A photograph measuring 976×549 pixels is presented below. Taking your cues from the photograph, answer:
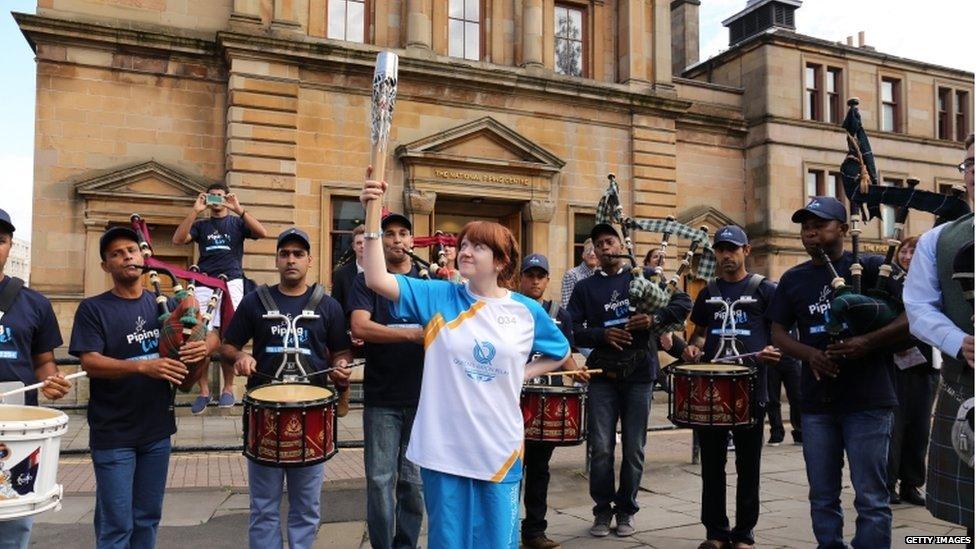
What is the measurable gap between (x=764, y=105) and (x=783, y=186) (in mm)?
2428

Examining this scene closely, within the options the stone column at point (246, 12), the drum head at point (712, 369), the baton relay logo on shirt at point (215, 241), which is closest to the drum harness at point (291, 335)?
the drum head at point (712, 369)

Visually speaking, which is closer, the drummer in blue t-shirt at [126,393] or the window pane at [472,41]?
the drummer in blue t-shirt at [126,393]

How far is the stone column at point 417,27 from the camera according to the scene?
58.9 ft

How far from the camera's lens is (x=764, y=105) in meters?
22.8

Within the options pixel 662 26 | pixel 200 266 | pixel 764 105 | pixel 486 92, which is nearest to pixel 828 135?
pixel 764 105

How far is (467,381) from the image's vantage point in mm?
3576

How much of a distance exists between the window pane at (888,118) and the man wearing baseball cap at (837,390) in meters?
22.9

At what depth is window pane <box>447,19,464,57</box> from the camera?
1903cm

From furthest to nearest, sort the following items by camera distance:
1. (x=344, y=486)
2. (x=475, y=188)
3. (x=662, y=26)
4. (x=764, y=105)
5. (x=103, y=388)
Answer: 1. (x=764, y=105)
2. (x=662, y=26)
3. (x=475, y=188)
4. (x=344, y=486)
5. (x=103, y=388)

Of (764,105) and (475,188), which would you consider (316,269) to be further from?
(764,105)

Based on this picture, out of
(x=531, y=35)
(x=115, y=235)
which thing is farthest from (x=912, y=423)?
(x=531, y=35)

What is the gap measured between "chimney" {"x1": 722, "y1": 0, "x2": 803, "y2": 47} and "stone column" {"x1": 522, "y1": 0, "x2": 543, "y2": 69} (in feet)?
30.3

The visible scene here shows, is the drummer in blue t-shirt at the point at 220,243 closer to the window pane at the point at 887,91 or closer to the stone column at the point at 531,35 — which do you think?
the stone column at the point at 531,35

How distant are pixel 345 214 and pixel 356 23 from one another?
4535 mm
